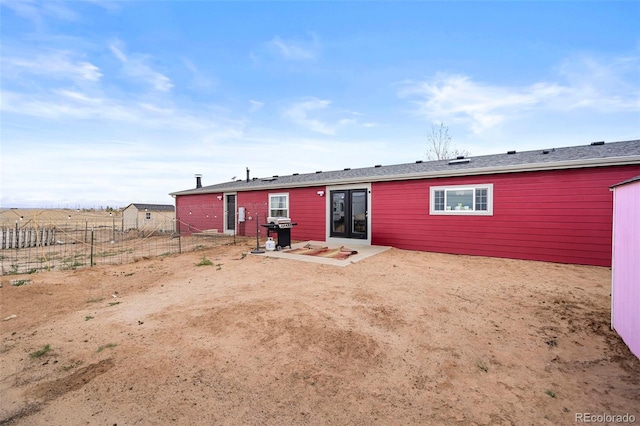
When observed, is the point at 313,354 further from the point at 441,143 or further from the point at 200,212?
the point at 441,143

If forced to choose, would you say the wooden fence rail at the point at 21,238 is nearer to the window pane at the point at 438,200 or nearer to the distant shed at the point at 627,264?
the window pane at the point at 438,200

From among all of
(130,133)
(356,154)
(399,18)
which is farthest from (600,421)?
(356,154)

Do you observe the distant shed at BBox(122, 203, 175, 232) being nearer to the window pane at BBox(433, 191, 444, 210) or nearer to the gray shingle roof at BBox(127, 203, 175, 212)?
the gray shingle roof at BBox(127, 203, 175, 212)

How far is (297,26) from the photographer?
35.8 ft

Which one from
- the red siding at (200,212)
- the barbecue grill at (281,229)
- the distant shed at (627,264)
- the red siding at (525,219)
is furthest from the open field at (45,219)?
the distant shed at (627,264)

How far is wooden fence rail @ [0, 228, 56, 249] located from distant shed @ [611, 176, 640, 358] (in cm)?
1676

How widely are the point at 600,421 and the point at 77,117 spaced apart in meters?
15.2

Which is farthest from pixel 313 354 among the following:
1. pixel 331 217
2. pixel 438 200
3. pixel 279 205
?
pixel 279 205

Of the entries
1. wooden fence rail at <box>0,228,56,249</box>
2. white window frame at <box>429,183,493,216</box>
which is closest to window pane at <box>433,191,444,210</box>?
white window frame at <box>429,183,493,216</box>

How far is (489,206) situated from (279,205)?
835 cm

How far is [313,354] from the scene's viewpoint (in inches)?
111

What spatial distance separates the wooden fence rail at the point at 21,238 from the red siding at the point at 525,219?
14.6m

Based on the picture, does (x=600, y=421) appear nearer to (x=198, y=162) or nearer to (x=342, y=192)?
(x=342, y=192)

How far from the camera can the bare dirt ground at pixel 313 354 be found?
2043mm
